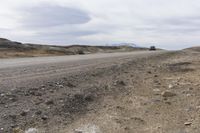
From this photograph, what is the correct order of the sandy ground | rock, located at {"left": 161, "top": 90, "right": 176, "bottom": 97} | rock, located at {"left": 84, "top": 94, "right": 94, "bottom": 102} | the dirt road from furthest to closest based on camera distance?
1. the dirt road
2. rock, located at {"left": 161, "top": 90, "right": 176, "bottom": 97}
3. rock, located at {"left": 84, "top": 94, "right": 94, "bottom": 102}
4. the sandy ground

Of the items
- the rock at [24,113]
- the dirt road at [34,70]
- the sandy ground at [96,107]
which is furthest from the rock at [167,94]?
the rock at [24,113]

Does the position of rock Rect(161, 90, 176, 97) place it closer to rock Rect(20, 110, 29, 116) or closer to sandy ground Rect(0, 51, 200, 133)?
sandy ground Rect(0, 51, 200, 133)

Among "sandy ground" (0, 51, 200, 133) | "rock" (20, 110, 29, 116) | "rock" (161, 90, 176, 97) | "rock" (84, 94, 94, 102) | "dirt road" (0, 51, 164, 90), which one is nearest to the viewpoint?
"sandy ground" (0, 51, 200, 133)

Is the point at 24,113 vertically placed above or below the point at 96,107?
above

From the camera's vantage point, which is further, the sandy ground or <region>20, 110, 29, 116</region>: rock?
<region>20, 110, 29, 116</region>: rock

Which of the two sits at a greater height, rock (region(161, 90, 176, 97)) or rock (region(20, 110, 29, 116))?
rock (region(20, 110, 29, 116))

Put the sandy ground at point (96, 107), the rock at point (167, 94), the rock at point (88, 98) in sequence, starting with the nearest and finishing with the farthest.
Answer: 1. the sandy ground at point (96, 107)
2. the rock at point (88, 98)
3. the rock at point (167, 94)

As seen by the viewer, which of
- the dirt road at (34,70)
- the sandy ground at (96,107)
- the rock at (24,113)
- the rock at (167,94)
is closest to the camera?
the sandy ground at (96,107)

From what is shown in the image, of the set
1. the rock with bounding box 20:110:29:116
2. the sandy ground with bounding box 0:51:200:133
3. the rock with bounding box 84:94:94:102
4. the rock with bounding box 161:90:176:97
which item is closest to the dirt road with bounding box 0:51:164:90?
the sandy ground with bounding box 0:51:200:133

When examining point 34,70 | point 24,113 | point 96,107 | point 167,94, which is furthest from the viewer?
point 34,70

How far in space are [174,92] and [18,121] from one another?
5408 millimetres

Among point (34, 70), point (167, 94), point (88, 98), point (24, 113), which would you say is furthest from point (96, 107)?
point (34, 70)

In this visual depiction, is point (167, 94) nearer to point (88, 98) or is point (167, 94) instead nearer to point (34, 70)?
point (88, 98)

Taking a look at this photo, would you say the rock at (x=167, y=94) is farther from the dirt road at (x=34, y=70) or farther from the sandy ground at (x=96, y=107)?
the dirt road at (x=34, y=70)
